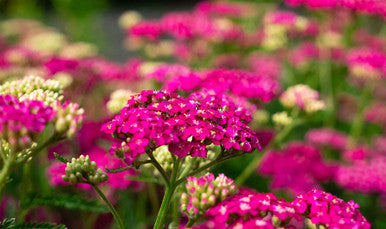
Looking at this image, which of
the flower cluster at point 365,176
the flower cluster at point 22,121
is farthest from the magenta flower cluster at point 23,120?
the flower cluster at point 365,176

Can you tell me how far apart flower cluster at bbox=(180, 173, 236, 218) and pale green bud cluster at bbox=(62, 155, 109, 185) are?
21 cm

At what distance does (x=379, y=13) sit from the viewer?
243 centimetres

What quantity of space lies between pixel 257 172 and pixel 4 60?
1.54 meters

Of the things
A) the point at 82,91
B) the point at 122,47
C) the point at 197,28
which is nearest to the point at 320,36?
the point at 197,28

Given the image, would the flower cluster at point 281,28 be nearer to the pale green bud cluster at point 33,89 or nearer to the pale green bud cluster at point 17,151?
the pale green bud cluster at point 33,89

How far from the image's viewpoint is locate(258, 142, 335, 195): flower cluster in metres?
2.08

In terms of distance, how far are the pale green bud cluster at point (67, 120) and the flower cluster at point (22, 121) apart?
0.06ft

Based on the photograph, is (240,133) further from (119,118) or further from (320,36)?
(320,36)

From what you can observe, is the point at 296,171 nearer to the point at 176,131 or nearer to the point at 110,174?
the point at 110,174

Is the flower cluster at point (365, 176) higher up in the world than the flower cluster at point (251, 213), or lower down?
lower down

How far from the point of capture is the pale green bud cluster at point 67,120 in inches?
36.8

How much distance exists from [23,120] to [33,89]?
1.36 feet

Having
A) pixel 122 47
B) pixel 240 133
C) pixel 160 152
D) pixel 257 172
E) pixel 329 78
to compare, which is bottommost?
pixel 122 47

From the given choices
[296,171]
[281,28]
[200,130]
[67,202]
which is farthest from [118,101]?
[281,28]
